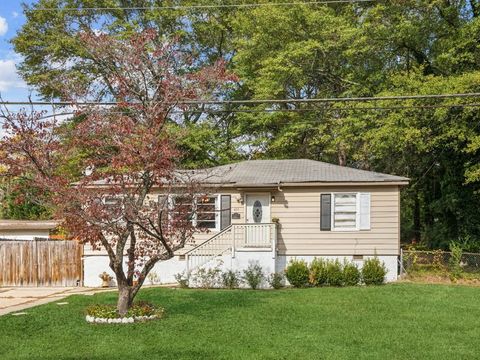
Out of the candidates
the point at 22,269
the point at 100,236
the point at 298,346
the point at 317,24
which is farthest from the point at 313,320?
the point at 317,24

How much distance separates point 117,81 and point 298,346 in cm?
634

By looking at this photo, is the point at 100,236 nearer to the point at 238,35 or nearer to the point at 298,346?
the point at 298,346

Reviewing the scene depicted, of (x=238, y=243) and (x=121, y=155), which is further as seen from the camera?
(x=238, y=243)

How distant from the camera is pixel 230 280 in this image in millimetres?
16844

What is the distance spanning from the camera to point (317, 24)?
2350 centimetres

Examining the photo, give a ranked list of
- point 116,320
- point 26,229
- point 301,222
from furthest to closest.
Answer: point 26,229
point 301,222
point 116,320

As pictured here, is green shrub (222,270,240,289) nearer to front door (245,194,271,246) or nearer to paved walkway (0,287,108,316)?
front door (245,194,271,246)

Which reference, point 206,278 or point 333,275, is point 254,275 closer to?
point 206,278

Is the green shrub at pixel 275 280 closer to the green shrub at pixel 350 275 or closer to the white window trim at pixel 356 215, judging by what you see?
the green shrub at pixel 350 275

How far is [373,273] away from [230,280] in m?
4.52

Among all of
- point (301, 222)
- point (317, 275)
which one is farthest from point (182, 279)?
point (301, 222)

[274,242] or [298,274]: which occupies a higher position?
[274,242]

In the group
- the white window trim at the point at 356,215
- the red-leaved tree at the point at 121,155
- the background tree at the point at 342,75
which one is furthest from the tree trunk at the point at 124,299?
the background tree at the point at 342,75

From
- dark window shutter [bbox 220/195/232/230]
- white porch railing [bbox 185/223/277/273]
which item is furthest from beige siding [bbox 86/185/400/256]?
white porch railing [bbox 185/223/277/273]
